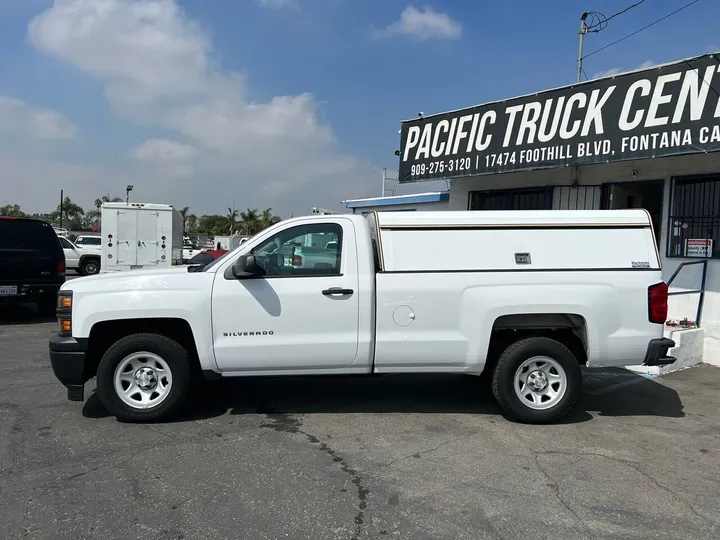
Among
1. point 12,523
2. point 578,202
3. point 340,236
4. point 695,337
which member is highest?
point 578,202

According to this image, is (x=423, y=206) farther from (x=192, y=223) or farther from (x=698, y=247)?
(x=192, y=223)

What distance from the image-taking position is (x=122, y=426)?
5113 millimetres

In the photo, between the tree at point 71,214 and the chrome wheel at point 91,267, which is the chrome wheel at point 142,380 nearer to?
the chrome wheel at point 91,267

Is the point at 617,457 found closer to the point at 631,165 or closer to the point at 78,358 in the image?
the point at 78,358

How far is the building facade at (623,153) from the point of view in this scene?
7.56m

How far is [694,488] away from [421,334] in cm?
241

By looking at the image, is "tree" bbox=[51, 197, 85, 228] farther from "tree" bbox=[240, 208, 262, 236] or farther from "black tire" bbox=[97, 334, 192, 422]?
"black tire" bbox=[97, 334, 192, 422]

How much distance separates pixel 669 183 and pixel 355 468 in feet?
24.7

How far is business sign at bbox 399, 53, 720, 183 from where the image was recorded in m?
7.37

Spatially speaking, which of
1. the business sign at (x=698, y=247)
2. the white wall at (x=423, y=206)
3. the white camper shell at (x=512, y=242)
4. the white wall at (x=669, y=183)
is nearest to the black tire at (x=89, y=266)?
the white wall at (x=423, y=206)

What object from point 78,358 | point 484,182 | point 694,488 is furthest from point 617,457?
point 484,182

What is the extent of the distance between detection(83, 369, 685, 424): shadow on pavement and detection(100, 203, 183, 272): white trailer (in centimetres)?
1114

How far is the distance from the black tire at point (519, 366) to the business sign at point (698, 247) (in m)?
4.73

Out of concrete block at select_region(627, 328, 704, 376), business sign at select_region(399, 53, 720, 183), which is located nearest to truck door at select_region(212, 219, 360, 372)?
concrete block at select_region(627, 328, 704, 376)
